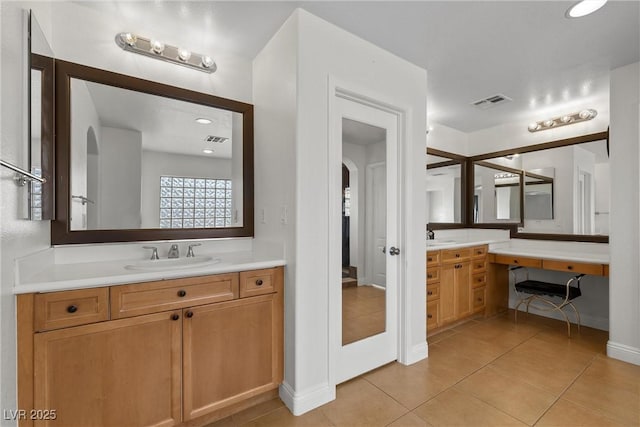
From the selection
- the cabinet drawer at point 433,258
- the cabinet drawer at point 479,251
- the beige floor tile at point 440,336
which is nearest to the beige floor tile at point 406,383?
the beige floor tile at point 440,336

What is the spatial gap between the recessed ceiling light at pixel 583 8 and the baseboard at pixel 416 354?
2.55 metres

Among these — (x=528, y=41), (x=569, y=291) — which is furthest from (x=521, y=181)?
(x=528, y=41)

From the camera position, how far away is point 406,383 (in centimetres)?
211

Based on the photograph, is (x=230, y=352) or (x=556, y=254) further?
(x=556, y=254)

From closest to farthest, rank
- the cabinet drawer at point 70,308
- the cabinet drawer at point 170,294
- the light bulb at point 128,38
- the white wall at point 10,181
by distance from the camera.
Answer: the white wall at point 10,181, the cabinet drawer at point 70,308, the cabinet drawer at point 170,294, the light bulb at point 128,38

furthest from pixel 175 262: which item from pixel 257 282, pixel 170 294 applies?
pixel 257 282

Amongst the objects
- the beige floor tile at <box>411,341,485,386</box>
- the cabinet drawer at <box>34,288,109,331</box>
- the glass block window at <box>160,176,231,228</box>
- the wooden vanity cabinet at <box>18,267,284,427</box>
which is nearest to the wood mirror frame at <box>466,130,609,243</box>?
the beige floor tile at <box>411,341,485,386</box>

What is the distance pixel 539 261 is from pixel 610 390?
131 cm

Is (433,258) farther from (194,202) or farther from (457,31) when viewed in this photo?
(194,202)

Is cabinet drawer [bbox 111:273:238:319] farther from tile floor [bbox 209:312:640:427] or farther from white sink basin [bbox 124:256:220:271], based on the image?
tile floor [bbox 209:312:640:427]

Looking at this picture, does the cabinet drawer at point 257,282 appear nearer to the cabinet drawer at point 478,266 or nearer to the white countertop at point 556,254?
the cabinet drawer at point 478,266

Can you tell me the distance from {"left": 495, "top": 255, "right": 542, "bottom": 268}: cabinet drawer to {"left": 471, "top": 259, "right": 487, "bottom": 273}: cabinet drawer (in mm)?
173

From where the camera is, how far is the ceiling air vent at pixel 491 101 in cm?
310

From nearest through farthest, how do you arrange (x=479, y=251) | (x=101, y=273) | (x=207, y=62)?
1. (x=101, y=273)
2. (x=207, y=62)
3. (x=479, y=251)
